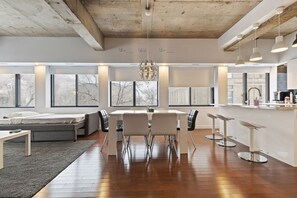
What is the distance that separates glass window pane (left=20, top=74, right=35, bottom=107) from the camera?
26.0 feet

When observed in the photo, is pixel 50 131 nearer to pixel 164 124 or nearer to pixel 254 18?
pixel 164 124

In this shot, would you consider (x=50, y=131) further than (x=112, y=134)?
Yes

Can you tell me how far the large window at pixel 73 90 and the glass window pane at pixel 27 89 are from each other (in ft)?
2.23

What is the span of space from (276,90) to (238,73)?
4.74ft

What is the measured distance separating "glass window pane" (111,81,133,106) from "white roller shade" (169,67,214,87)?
1544 mm

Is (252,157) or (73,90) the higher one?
(73,90)

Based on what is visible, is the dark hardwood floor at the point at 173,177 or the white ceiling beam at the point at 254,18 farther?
the white ceiling beam at the point at 254,18

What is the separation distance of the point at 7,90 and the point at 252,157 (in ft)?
26.5

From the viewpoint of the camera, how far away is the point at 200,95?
323 inches

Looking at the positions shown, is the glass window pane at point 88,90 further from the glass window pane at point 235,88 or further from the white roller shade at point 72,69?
the glass window pane at point 235,88

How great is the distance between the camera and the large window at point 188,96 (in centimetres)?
816

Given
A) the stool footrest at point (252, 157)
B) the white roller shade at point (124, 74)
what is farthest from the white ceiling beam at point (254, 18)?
the white roller shade at point (124, 74)

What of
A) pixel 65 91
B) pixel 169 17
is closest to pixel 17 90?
pixel 65 91

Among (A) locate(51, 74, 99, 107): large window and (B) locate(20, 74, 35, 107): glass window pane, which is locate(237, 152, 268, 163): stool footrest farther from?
(B) locate(20, 74, 35, 107): glass window pane
